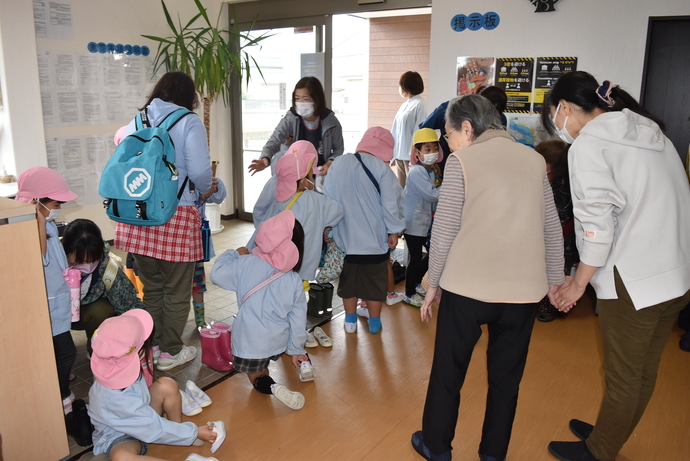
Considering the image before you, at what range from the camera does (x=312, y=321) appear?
350 centimetres

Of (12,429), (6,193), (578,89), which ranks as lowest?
(12,429)

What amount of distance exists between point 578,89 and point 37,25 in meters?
4.16

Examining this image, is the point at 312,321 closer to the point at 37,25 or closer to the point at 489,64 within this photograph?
the point at 489,64

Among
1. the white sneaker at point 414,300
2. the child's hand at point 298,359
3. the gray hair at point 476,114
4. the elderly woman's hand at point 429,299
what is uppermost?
the gray hair at point 476,114

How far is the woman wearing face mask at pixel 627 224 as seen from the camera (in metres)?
1.78

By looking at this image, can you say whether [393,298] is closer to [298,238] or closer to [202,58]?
[298,238]

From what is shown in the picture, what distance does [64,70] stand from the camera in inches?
175

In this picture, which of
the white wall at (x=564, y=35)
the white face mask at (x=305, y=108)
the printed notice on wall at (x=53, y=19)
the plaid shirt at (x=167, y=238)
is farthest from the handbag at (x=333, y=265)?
the printed notice on wall at (x=53, y=19)

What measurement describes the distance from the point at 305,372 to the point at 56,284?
124cm

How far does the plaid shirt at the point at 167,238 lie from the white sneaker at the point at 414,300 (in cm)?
165

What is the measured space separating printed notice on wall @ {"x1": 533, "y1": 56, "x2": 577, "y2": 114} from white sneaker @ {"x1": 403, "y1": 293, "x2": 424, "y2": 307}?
5.74ft

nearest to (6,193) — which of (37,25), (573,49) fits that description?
(37,25)

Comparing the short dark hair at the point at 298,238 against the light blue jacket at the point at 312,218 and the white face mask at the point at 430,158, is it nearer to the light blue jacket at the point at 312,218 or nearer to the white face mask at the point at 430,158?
the light blue jacket at the point at 312,218

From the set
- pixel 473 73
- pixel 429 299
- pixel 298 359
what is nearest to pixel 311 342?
pixel 298 359
